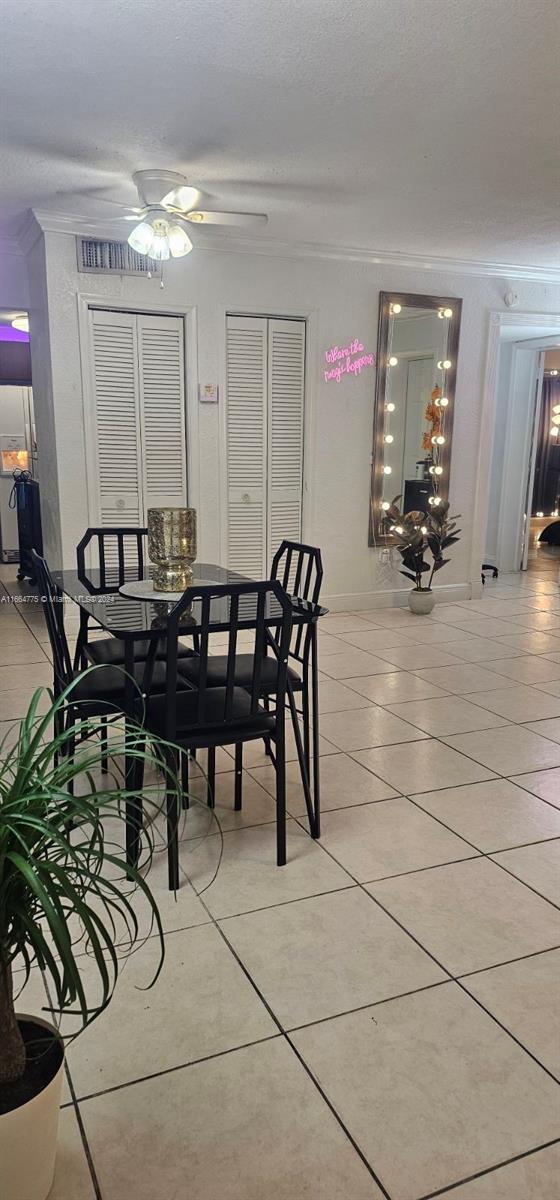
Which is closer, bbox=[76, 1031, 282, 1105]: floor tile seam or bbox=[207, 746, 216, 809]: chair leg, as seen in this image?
bbox=[76, 1031, 282, 1105]: floor tile seam

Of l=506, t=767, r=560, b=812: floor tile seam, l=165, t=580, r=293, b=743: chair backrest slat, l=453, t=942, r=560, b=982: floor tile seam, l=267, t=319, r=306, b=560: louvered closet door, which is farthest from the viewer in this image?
l=267, t=319, r=306, b=560: louvered closet door

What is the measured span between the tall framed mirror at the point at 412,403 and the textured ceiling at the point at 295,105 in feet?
3.61

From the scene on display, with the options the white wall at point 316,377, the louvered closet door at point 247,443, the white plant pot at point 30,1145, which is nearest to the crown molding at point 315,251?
the white wall at point 316,377

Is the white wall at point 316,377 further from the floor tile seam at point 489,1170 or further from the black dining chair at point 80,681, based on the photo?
the floor tile seam at point 489,1170

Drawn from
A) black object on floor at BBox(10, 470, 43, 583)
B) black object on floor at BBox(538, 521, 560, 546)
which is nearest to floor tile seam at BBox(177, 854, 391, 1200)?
black object on floor at BBox(10, 470, 43, 583)

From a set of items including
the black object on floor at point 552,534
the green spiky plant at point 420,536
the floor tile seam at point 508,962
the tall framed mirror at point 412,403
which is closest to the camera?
the floor tile seam at point 508,962

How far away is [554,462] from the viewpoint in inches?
416

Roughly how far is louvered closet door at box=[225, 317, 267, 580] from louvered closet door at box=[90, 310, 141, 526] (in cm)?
65

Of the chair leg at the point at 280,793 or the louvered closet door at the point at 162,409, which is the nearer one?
the chair leg at the point at 280,793

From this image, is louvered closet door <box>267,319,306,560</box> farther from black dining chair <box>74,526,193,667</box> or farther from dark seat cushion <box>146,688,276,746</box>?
dark seat cushion <box>146,688,276,746</box>

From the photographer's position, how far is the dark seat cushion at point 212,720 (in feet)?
7.30

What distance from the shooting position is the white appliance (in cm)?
813

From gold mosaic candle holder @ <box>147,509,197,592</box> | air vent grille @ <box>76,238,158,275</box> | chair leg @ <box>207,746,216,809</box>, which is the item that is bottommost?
chair leg @ <box>207,746,216,809</box>

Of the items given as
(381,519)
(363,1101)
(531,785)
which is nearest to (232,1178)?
(363,1101)
